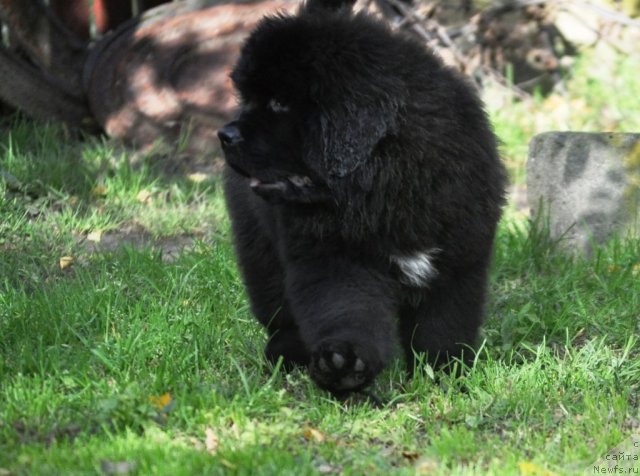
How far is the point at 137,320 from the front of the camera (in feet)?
12.1

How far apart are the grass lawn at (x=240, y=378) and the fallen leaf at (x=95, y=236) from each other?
A: 20 mm

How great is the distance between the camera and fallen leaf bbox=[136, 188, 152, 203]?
18.4 ft

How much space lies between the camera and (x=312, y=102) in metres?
3.16

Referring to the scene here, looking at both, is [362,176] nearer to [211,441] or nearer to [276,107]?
[276,107]

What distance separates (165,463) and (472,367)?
1256 mm

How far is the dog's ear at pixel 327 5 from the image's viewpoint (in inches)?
136

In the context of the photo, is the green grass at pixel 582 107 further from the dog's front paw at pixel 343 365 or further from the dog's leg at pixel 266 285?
→ the dog's front paw at pixel 343 365

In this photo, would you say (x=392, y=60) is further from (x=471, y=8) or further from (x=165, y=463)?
(x=471, y=8)

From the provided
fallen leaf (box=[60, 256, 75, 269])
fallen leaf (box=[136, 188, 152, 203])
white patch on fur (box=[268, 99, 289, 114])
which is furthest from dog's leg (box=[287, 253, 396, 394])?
fallen leaf (box=[136, 188, 152, 203])

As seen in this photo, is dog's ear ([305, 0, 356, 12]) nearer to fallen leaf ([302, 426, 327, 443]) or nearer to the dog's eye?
the dog's eye

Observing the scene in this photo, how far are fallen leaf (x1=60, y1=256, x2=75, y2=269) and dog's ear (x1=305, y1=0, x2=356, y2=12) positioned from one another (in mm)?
1936

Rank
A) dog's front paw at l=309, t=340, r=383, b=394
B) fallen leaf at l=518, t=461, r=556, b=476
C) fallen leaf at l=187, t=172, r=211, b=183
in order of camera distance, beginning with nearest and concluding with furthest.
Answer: fallen leaf at l=518, t=461, r=556, b=476, dog's front paw at l=309, t=340, r=383, b=394, fallen leaf at l=187, t=172, r=211, b=183

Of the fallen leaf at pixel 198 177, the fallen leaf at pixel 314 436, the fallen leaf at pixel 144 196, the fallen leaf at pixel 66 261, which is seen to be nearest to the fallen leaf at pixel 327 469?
the fallen leaf at pixel 314 436

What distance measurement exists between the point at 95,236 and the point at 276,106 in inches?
88.3
